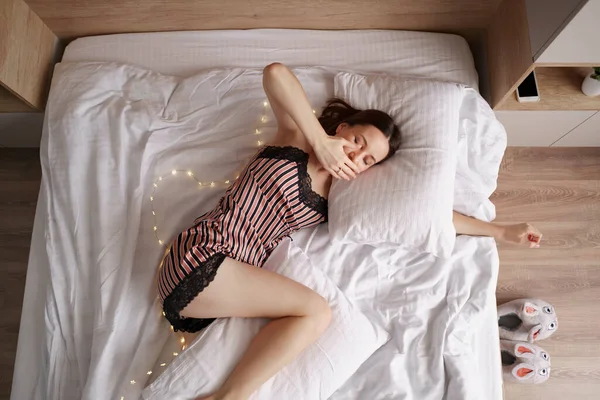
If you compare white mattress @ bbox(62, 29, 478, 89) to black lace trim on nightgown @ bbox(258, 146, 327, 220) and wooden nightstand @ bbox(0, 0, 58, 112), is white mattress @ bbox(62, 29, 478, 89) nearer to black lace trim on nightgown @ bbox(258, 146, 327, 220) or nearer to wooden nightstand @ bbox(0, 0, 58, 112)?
wooden nightstand @ bbox(0, 0, 58, 112)

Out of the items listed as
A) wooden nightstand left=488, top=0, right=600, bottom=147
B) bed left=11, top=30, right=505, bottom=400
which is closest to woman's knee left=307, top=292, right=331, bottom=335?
bed left=11, top=30, right=505, bottom=400

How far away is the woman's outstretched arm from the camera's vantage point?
1516 mm

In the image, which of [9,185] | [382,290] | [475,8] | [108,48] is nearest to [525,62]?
[475,8]

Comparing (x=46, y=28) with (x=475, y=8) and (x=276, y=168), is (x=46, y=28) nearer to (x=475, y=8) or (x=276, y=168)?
(x=276, y=168)

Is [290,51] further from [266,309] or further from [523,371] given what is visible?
[523,371]

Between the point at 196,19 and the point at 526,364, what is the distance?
1.82m

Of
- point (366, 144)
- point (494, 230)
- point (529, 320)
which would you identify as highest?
point (366, 144)

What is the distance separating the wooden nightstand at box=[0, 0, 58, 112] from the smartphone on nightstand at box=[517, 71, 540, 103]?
1812mm

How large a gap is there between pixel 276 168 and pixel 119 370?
2.54ft

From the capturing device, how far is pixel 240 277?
1.32 m

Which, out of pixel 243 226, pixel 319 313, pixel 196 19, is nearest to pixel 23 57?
pixel 196 19

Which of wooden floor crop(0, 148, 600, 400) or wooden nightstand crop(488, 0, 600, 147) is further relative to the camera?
wooden floor crop(0, 148, 600, 400)

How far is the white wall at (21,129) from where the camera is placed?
1798 mm

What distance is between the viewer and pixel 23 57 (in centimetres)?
166
